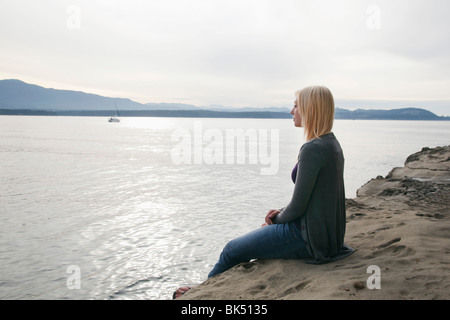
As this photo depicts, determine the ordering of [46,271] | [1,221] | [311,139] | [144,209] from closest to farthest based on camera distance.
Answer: [311,139]
[46,271]
[1,221]
[144,209]

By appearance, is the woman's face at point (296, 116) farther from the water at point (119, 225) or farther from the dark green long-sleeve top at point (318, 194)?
the water at point (119, 225)

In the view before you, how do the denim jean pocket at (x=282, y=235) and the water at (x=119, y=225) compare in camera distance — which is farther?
the water at (x=119, y=225)

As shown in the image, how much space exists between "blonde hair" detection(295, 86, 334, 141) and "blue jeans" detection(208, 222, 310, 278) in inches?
41.6

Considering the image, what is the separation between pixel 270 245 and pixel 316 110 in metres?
1.59

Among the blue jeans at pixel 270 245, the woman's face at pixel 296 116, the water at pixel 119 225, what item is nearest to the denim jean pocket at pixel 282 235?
the blue jeans at pixel 270 245

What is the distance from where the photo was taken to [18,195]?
12.1m

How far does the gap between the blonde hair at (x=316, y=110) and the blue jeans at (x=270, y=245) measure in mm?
1056

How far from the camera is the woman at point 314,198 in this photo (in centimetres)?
362

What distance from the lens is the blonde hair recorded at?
11.9ft

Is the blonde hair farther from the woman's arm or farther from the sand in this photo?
the sand

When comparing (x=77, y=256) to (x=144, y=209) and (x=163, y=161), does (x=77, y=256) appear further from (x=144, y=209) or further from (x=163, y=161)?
(x=163, y=161)

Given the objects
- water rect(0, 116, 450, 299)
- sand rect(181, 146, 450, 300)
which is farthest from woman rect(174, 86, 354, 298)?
water rect(0, 116, 450, 299)
